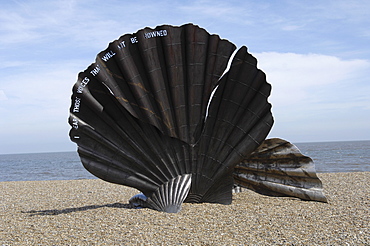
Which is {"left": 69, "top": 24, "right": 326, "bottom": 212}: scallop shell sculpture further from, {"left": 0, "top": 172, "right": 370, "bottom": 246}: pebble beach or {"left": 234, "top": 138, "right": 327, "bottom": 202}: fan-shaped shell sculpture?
{"left": 234, "top": 138, "right": 327, "bottom": 202}: fan-shaped shell sculpture

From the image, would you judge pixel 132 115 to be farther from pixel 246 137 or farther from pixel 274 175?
pixel 274 175

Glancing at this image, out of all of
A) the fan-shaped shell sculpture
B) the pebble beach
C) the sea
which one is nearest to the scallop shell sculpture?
the pebble beach

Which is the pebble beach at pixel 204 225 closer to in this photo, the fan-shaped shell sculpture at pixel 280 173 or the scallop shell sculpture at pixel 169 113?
the fan-shaped shell sculpture at pixel 280 173

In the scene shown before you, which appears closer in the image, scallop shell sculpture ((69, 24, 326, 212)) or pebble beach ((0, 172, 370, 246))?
pebble beach ((0, 172, 370, 246))

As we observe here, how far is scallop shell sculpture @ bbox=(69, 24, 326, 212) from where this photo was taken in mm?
5754

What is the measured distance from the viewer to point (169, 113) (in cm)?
599

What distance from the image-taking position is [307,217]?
5.49m

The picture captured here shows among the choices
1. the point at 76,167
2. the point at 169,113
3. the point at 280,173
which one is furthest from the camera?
the point at 76,167

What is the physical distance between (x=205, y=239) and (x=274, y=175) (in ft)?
9.55

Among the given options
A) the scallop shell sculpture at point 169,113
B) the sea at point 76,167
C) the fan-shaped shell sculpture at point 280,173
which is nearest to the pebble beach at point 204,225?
the fan-shaped shell sculpture at point 280,173

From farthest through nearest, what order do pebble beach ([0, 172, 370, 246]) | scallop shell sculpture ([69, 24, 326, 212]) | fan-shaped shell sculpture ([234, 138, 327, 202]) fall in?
1. fan-shaped shell sculpture ([234, 138, 327, 202])
2. scallop shell sculpture ([69, 24, 326, 212])
3. pebble beach ([0, 172, 370, 246])

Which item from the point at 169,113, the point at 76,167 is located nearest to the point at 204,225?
the point at 169,113

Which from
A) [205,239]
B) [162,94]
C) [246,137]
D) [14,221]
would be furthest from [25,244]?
[246,137]

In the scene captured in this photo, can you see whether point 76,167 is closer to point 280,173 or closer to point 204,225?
point 280,173
